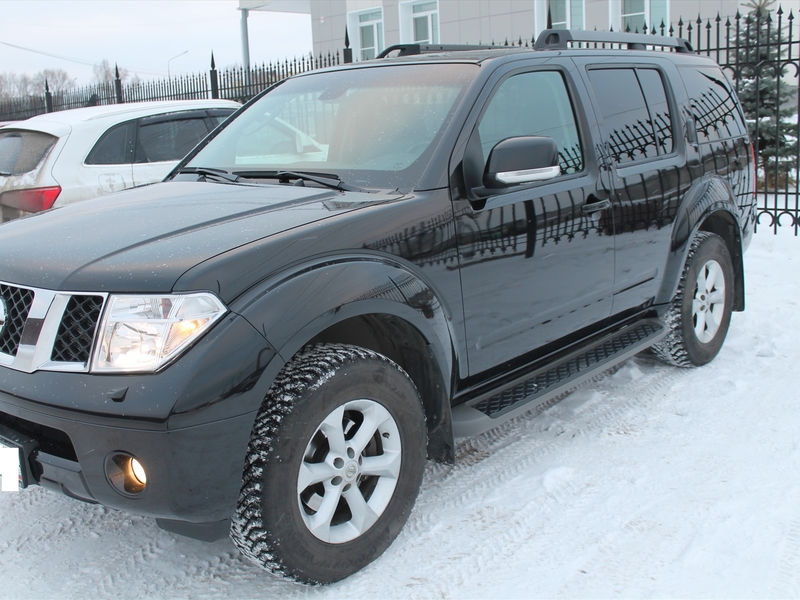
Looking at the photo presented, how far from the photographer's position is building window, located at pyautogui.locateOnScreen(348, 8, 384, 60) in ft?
76.9

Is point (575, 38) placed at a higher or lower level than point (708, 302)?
higher

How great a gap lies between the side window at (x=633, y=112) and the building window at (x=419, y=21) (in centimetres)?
1822

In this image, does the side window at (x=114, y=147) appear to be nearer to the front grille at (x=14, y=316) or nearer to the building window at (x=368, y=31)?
the front grille at (x=14, y=316)

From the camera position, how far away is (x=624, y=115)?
4219 mm

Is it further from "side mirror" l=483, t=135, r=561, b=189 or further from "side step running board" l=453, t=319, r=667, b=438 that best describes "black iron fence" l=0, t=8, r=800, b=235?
"side mirror" l=483, t=135, r=561, b=189

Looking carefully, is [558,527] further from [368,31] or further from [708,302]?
[368,31]

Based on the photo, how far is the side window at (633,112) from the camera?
161 inches

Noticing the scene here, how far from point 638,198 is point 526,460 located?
1.55 m

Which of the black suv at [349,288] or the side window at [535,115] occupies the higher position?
the side window at [535,115]

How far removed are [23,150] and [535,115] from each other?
4515 mm

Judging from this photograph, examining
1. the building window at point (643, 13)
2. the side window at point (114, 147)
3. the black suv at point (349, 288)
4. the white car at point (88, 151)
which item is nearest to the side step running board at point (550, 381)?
the black suv at point (349, 288)

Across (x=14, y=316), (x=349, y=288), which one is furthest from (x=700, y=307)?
(x=14, y=316)

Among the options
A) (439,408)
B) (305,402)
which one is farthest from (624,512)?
(305,402)

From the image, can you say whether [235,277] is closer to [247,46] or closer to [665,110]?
[665,110]
